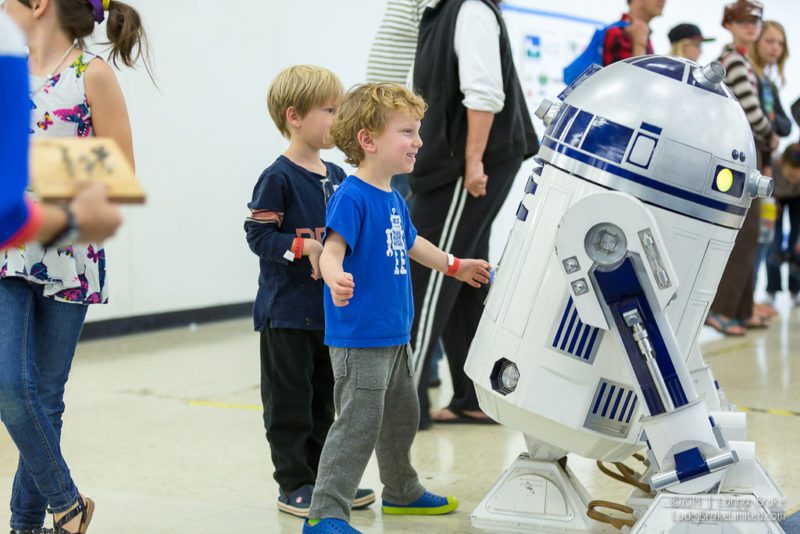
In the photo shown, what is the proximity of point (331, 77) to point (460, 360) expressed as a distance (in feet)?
4.55

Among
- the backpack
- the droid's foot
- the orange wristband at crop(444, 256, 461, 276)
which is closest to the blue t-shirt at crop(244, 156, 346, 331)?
the orange wristband at crop(444, 256, 461, 276)

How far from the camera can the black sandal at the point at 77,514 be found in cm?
227

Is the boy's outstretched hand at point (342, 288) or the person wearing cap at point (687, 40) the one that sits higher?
the person wearing cap at point (687, 40)

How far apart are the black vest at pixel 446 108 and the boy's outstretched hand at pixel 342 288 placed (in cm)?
129

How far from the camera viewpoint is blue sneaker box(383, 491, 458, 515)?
8.68 feet

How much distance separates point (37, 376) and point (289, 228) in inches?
27.5

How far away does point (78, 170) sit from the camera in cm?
129

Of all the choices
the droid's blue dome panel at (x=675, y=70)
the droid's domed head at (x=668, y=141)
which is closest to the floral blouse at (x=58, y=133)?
Result: the droid's domed head at (x=668, y=141)

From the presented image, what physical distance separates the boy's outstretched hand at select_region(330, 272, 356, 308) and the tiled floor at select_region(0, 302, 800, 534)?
681 millimetres

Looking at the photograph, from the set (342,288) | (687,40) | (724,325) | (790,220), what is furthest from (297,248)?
(790,220)

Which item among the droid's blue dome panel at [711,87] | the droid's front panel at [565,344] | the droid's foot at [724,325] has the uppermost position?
the droid's blue dome panel at [711,87]

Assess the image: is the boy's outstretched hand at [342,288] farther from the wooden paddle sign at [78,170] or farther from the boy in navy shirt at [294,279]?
the wooden paddle sign at [78,170]

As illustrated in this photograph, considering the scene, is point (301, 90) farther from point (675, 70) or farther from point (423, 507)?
point (423, 507)

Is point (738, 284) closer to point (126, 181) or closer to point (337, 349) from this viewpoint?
point (337, 349)
